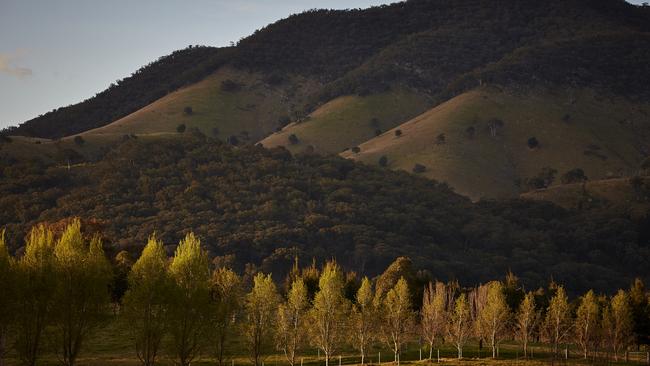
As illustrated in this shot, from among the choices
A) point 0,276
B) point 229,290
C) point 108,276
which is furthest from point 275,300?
point 0,276

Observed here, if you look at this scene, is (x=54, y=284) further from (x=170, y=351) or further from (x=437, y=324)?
(x=437, y=324)

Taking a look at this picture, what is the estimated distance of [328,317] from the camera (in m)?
93.1

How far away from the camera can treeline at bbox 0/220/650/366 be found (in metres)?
74.8

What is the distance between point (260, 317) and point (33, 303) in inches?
A: 918

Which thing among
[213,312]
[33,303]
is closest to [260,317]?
[213,312]

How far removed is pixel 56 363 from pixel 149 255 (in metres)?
15.9

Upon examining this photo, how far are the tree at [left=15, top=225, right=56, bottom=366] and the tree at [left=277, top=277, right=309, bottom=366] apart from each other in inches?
1000

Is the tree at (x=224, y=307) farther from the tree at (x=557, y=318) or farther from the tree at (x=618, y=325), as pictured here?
the tree at (x=618, y=325)

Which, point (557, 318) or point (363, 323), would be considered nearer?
point (363, 323)

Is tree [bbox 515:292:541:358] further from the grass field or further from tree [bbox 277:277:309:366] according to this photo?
tree [bbox 277:277:309:366]

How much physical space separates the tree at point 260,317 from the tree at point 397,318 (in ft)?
49.4

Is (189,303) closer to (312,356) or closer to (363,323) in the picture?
(363,323)

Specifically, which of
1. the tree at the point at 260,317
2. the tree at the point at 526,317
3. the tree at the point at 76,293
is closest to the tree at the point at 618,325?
the tree at the point at 526,317

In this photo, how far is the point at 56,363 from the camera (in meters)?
83.4
